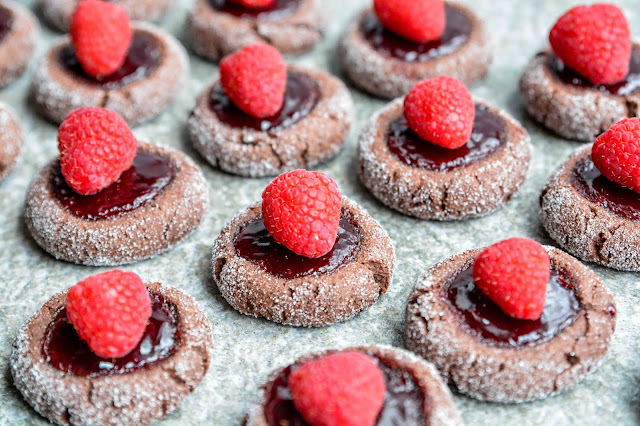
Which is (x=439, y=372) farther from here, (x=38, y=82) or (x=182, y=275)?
(x=38, y=82)

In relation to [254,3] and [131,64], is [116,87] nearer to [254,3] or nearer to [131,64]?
[131,64]

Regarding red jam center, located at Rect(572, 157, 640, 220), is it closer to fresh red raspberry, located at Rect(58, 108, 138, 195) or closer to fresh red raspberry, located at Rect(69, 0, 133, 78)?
fresh red raspberry, located at Rect(58, 108, 138, 195)

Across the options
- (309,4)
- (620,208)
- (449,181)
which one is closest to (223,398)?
(449,181)

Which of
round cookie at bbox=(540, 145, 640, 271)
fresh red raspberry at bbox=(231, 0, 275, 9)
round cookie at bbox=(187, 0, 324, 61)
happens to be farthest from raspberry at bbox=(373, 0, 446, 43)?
round cookie at bbox=(540, 145, 640, 271)

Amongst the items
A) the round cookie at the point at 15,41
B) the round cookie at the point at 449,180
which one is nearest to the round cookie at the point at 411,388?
the round cookie at the point at 449,180

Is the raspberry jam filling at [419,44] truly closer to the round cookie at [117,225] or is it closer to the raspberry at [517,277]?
the round cookie at [117,225]
